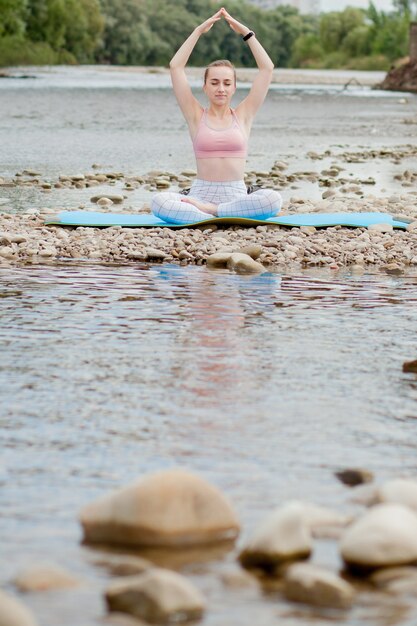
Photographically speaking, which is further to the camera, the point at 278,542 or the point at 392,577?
the point at 278,542

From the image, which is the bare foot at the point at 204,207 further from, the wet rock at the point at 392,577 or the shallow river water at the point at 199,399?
the wet rock at the point at 392,577

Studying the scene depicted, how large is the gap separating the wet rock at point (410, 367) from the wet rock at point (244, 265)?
371 centimetres

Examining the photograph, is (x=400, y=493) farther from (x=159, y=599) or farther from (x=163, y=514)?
(x=159, y=599)

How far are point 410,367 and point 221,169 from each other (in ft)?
16.9

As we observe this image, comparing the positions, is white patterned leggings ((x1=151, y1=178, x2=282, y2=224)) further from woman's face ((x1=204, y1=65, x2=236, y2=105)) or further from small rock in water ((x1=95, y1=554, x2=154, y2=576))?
small rock in water ((x1=95, y1=554, x2=154, y2=576))

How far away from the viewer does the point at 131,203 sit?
53.2ft

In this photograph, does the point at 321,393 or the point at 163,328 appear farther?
the point at 163,328

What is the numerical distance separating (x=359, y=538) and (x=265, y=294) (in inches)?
215

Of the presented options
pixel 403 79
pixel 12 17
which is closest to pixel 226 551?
pixel 12 17

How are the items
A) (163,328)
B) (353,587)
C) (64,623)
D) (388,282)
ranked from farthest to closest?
(388,282) → (163,328) → (353,587) → (64,623)

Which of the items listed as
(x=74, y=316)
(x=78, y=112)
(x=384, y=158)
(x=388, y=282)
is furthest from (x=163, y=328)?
(x=78, y=112)

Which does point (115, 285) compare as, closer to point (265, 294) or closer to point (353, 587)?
point (265, 294)

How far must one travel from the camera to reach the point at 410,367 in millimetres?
7379

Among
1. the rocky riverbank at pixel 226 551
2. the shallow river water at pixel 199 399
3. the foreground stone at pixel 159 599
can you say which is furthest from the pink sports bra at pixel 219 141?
the foreground stone at pixel 159 599
